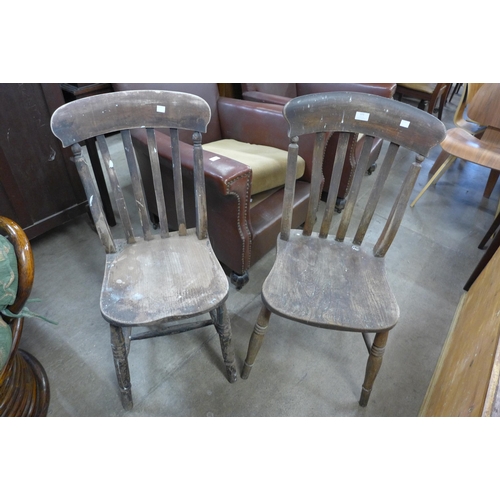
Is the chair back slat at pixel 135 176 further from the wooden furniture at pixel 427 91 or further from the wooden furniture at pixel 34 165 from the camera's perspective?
the wooden furniture at pixel 427 91

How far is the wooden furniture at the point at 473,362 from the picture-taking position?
0.74 m

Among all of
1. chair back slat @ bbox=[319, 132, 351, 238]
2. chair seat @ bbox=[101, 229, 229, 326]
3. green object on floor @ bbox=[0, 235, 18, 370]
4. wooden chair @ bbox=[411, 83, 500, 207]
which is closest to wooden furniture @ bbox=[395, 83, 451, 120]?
wooden chair @ bbox=[411, 83, 500, 207]

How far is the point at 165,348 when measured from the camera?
1.44m

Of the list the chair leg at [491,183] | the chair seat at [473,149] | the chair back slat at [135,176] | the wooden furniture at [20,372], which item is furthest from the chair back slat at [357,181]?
the chair leg at [491,183]

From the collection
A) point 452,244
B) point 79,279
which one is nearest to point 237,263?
point 79,279

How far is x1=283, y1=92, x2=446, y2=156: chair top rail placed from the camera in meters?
0.97

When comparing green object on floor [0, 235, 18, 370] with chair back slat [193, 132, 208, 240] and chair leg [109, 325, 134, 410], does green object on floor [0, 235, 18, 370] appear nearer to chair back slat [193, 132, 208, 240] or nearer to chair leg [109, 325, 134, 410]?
chair leg [109, 325, 134, 410]

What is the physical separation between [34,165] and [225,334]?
123 centimetres

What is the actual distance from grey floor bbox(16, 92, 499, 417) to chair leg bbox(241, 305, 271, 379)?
0.08 m

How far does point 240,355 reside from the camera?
1418mm

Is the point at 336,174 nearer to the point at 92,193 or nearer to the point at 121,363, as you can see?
the point at 92,193

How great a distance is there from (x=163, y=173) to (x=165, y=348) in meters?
0.81

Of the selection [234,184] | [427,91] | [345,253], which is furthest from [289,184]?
[427,91]

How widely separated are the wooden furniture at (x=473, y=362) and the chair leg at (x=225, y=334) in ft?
2.29
